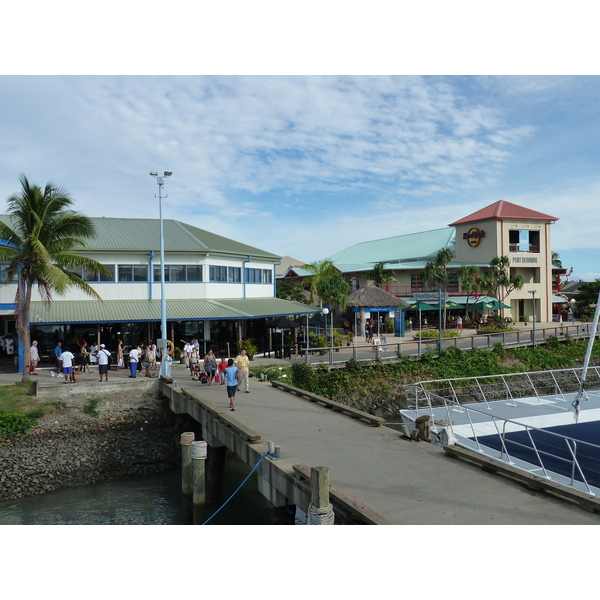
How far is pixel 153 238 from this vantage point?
99.3ft

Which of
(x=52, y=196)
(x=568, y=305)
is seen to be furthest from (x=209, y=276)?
(x=568, y=305)

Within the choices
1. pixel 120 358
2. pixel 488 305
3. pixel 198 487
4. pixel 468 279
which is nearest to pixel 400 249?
pixel 468 279

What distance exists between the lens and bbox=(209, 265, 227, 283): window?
2986cm

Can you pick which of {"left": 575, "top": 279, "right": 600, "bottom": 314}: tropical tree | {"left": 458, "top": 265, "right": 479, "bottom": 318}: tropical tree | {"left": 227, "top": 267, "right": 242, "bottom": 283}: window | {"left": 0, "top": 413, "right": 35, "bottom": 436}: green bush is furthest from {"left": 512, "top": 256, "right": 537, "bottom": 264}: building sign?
{"left": 0, "top": 413, "right": 35, "bottom": 436}: green bush

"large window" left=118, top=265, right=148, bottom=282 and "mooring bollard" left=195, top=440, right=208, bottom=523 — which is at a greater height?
"large window" left=118, top=265, right=148, bottom=282

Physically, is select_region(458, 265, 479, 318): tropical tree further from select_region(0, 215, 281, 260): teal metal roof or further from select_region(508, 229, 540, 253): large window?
select_region(0, 215, 281, 260): teal metal roof

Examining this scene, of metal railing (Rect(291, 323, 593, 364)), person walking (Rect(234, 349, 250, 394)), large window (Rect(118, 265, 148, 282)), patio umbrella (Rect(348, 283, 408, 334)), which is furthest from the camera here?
patio umbrella (Rect(348, 283, 408, 334))

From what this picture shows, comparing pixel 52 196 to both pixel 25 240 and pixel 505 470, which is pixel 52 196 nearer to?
pixel 25 240

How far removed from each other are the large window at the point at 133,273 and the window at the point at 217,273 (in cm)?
363

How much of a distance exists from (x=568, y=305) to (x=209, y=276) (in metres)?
48.9

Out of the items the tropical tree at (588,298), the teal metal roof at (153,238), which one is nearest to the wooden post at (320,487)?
the teal metal roof at (153,238)

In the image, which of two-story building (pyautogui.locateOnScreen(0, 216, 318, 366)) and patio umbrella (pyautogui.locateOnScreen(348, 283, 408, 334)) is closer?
two-story building (pyautogui.locateOnScreen(0, 216, 318, 366))

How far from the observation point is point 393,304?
3734 cm

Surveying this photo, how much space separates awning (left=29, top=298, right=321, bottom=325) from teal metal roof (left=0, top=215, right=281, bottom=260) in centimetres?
291
